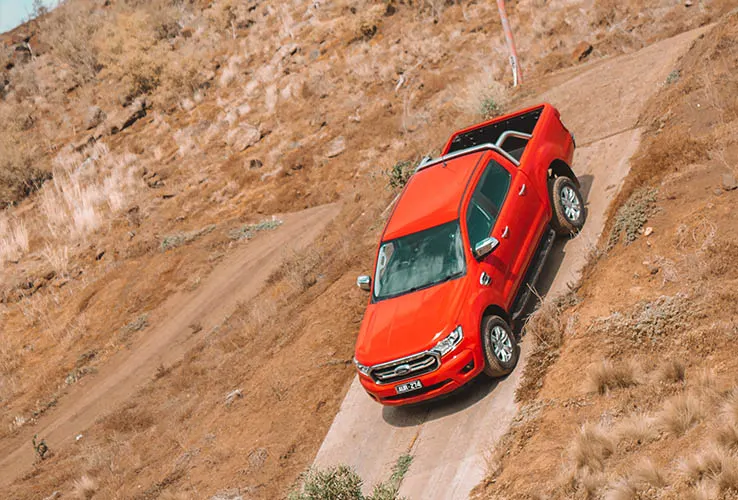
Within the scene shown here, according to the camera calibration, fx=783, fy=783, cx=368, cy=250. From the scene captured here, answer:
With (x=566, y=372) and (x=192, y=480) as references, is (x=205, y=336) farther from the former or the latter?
(x=566, y=372)

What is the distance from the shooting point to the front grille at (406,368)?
858 centimetres

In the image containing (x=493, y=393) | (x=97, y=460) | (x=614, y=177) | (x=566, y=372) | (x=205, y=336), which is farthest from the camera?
(x=205, y=336)

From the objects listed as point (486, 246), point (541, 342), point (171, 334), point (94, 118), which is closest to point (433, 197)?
point (486, 246)

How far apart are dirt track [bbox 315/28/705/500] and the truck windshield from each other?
1362mm

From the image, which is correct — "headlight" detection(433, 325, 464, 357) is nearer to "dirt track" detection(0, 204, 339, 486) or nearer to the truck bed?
the truck bed

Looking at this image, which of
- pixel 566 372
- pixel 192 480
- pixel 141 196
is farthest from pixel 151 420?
pixel 141 196

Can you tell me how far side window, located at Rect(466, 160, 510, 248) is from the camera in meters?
9.58

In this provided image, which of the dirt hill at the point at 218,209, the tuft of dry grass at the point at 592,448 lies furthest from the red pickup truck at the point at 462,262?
the tuft of dry grass at the point at 592,448

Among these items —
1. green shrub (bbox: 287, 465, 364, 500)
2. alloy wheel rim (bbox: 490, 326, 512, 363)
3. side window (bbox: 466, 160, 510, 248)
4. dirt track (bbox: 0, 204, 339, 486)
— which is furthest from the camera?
dirt track (bbox: 0, 204, 339, 486)

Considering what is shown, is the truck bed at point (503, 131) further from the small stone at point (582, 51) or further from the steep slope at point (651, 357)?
the small stone at point (582, 51)

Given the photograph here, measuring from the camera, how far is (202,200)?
2634cm

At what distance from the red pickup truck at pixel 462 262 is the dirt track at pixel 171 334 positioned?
9002 millimetres

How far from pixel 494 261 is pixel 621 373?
231 cm

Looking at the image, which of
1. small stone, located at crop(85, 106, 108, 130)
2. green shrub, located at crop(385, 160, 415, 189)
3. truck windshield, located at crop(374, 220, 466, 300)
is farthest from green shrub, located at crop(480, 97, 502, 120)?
small stone, located at crop(85, 106, 108, 130)
